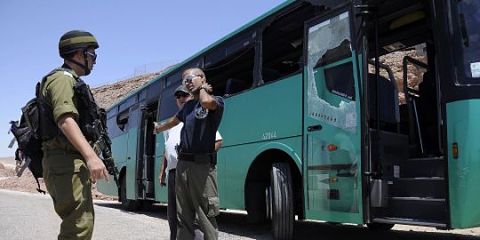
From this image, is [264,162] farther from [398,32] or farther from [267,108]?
[398,32]

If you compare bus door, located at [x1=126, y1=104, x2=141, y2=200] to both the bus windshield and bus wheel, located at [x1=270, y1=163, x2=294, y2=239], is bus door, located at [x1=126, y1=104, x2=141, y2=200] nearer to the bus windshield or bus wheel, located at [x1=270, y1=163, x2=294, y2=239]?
bus wheel, located at [x1=270, y1=163, x2=294, y2=239]

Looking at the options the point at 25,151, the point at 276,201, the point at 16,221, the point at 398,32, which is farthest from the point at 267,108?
the point at 16,221

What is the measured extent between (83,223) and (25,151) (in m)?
0.69

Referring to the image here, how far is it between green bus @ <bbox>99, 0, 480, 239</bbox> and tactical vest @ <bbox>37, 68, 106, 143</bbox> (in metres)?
3.11

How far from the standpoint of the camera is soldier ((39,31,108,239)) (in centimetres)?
314

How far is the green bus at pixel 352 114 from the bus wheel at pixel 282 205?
14 millimetres

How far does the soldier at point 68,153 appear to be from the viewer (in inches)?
123

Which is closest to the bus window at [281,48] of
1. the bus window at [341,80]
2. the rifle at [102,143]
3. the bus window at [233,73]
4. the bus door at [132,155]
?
the bus window at [233,73]

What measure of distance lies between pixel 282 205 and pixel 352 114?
171 centimetres

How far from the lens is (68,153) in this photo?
3299mm

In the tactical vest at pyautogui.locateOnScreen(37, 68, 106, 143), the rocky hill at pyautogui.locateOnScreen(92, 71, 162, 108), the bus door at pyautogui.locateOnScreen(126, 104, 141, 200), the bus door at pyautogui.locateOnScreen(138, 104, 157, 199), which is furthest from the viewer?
the rocky hill at pyautogui.locateOnScreen(92, 71, 162, 108)

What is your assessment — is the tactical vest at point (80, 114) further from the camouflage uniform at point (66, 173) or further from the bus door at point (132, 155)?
the bus door at point (132, 155)

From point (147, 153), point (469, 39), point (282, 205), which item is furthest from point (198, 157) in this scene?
point (147, 153)

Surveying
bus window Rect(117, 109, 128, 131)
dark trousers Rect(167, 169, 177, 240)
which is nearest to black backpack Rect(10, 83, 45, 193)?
dark trousers Rect(167, 169, 177, 240)
